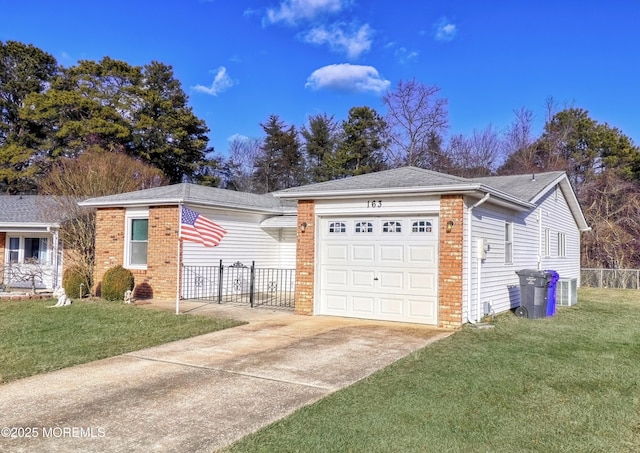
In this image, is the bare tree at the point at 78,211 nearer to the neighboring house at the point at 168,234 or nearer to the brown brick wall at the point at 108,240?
the brown brick wall at the point at 108,240

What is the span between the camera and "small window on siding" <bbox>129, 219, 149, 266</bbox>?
1403cm

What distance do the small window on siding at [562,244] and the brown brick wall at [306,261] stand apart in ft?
36.4

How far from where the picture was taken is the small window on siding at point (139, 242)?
14.0m

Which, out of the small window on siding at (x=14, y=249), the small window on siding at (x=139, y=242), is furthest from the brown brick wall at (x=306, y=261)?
the small window on siding at (x=14, y=249)

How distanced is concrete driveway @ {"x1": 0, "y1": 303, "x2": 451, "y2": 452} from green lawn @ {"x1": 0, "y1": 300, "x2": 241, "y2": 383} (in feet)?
1.50

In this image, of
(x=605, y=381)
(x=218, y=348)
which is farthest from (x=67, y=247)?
(x=605, y=381)

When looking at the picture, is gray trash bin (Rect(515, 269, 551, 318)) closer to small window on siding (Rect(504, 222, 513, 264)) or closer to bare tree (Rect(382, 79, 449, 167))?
small window on siding (Rect(504, 222, 513, 264))

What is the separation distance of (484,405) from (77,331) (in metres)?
A: 7.27

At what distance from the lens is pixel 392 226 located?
10289 millimetres

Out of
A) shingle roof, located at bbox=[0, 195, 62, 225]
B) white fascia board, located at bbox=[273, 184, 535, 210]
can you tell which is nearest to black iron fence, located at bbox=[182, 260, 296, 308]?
white fascia board, located at bbox=[273, 184, 535, 210]

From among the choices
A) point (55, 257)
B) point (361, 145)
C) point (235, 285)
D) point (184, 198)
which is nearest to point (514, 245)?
point (235, 285)

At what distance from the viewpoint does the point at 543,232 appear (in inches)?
598

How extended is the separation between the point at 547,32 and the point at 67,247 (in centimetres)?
1862

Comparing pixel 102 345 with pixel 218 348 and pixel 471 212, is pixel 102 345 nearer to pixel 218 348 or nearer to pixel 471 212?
pixel 218 348
